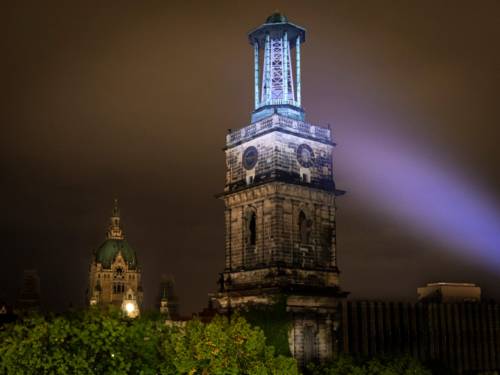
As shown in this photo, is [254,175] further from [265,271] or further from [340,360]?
[340,360]

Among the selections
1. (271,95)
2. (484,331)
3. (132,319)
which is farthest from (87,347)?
(484,331)

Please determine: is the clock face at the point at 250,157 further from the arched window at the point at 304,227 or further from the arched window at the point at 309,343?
the arched window at the point at 309,343

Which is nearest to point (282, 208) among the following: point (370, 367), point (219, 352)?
point (370, 367)

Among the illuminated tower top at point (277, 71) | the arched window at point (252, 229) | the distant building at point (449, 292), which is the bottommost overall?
the distant building at point (449, 292)

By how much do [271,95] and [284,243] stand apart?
14.9 m

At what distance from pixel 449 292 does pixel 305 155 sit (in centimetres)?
7026

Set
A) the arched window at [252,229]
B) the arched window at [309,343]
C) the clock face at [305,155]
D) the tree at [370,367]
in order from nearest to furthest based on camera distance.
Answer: the tree at [370,367] < the arched window at [309,343] < the arched window at [252,229] < the clock face at [305,155]

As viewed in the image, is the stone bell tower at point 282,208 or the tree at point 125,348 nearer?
the tree at point 125,348

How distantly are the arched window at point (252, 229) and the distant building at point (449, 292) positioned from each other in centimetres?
6680

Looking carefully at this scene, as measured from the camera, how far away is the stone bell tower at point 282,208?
6581 centimetres

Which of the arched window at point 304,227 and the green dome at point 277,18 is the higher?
the green dome at point 277,18

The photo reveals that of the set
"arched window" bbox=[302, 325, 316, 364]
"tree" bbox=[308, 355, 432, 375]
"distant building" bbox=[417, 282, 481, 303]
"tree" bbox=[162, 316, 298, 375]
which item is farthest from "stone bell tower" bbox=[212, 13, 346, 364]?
"distant building" bbox=[417, 282, 481, 303]

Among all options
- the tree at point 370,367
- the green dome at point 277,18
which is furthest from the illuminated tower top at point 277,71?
the tree at point 370,367

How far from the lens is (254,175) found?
69.3m
